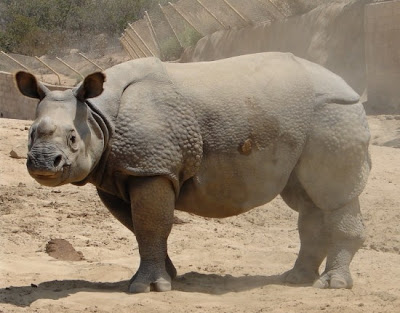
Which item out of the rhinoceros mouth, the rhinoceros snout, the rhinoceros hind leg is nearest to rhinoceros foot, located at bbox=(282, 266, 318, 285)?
the rhinoceros hind leg

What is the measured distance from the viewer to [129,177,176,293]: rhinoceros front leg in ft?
21.2

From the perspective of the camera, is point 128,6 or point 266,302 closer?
point 266,302

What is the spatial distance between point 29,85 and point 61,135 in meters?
0.62

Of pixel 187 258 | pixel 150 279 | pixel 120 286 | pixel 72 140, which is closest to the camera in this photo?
pixel 72 140

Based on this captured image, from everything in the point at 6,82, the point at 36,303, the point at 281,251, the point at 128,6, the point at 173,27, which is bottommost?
the point at 36,303

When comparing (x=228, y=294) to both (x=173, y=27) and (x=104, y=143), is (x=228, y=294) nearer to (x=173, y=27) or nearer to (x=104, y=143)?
(x=104, y=143)

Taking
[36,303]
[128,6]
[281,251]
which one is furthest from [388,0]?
[128,6]

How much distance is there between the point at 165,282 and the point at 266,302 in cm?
82

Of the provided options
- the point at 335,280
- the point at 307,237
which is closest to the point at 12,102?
the point at 307,237

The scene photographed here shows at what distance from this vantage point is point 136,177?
6465mm

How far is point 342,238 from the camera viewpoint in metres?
6.99

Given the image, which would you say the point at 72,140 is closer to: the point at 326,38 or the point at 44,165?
the point at 44,165

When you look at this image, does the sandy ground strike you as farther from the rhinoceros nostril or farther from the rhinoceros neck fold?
the rhinoceros neck fold

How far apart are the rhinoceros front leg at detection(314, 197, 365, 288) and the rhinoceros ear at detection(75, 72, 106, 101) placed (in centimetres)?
204
